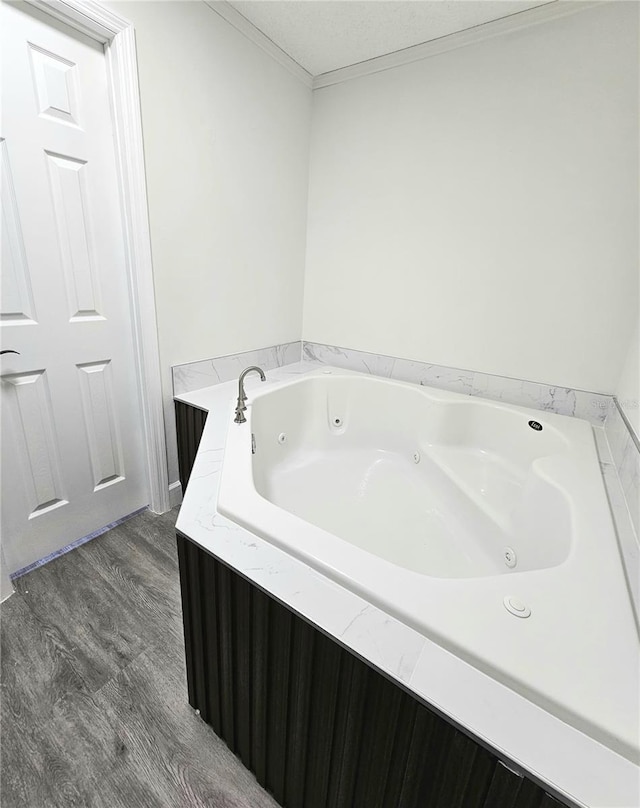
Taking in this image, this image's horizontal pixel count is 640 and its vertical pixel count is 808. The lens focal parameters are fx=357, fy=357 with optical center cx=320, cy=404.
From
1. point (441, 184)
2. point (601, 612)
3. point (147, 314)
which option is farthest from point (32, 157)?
point (601, 612)

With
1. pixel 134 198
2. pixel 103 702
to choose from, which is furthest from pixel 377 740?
pixel 134 198

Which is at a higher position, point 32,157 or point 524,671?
point 32,157

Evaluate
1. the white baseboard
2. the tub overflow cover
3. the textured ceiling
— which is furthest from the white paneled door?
the tub overflow cover

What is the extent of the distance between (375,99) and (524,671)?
8.23 feet

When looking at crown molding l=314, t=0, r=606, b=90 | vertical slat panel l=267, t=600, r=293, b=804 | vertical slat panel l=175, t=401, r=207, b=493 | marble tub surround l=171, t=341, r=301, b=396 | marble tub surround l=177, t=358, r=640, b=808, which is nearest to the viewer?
marble tub surround l=177, t=358, r=640, b=808

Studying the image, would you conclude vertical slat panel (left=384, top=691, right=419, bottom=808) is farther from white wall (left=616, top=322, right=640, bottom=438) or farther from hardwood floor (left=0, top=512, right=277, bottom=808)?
white wall (left=616, top=322, right=640, bottom=438)

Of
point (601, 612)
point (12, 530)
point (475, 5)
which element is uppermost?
point (475, 5)

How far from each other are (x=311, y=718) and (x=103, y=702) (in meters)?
0.76

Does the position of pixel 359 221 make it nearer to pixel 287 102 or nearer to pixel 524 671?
pixel 287 102

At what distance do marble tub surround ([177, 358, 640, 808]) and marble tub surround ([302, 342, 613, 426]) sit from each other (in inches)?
62.4

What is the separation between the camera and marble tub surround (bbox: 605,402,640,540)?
0.99 metres

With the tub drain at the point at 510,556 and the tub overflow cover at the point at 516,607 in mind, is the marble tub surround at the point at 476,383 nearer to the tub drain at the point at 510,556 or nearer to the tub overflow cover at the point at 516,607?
the tub drain at the point at 510,556

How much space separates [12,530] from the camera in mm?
A: 1424

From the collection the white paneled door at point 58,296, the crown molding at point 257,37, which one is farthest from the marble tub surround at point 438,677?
the crown molding at point 257,37
